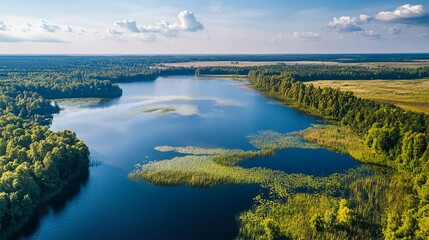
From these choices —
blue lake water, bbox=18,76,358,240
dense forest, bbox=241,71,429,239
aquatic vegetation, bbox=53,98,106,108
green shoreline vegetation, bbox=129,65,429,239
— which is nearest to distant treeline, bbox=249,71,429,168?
dense forest, bbox=241,71,429,239

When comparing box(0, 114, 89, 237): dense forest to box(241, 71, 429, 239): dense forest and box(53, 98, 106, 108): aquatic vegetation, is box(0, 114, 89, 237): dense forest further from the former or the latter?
box(53, 98, 106, 108): aquatic vegetation

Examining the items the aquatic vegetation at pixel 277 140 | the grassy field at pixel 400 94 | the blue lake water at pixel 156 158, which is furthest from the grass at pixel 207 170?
the grassy field at pixel 400 94

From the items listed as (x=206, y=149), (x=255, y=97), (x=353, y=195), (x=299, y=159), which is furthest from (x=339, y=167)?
(x=255, y=97)

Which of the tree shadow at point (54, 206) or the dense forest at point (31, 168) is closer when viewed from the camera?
the dense forest at point (31, 168)

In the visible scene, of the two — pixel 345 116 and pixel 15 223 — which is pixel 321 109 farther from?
pixel 15 223

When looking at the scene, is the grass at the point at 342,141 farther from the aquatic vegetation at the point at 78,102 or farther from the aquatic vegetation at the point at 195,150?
the aquatic vegetation at the point at 78,102

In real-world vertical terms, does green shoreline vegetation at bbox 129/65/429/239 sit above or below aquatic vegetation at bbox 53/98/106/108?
below

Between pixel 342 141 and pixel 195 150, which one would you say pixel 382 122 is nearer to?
pixel 342 141
